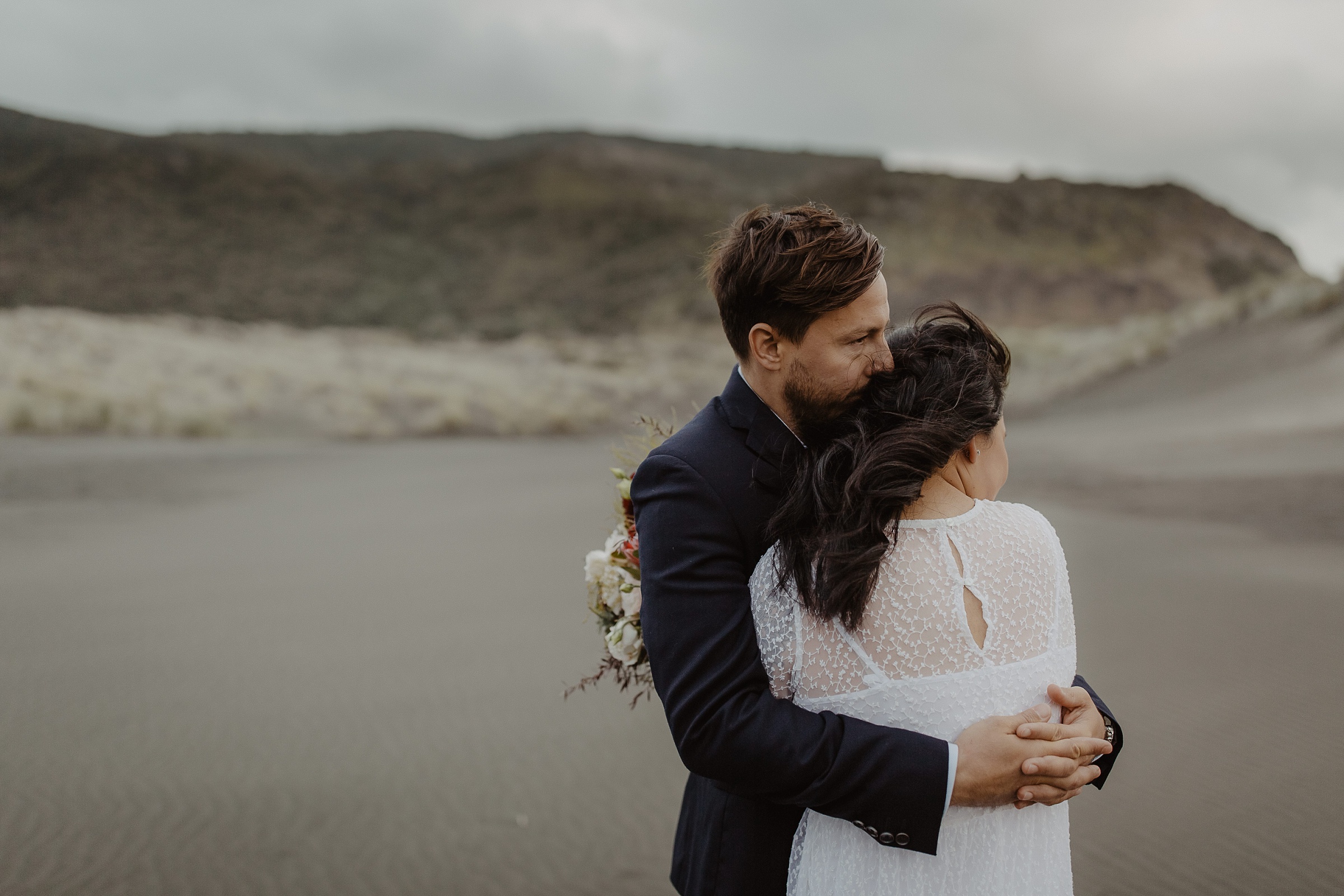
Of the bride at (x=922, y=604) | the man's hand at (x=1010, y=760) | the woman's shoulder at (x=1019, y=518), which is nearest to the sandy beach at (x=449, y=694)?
the bride at (x=922, y=604)

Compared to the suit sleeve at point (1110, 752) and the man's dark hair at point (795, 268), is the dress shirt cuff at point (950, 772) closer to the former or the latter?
the suit sleeve at point (1110, 752)

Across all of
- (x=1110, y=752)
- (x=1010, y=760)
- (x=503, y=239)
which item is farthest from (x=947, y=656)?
(x=503, y=239)

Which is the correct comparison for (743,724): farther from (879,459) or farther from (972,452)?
(972,452)

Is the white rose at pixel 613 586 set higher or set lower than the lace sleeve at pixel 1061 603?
lower

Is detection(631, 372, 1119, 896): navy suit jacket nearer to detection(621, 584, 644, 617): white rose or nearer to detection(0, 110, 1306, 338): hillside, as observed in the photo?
detection(621, 584, 644, 617): white rose

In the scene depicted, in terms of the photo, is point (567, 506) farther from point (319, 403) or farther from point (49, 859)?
point (319, 403)

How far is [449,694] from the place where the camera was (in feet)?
17.0

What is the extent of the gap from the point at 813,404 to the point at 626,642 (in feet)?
2.45

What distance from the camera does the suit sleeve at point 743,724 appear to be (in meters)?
1.39

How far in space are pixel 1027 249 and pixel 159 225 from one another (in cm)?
4728

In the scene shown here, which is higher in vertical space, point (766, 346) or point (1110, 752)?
point (766, 346)

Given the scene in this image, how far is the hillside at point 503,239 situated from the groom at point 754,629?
36.4m

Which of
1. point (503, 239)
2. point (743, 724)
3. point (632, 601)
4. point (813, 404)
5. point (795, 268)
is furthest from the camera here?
point (503, 239)

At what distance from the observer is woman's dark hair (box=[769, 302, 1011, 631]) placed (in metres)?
→ 1.38
